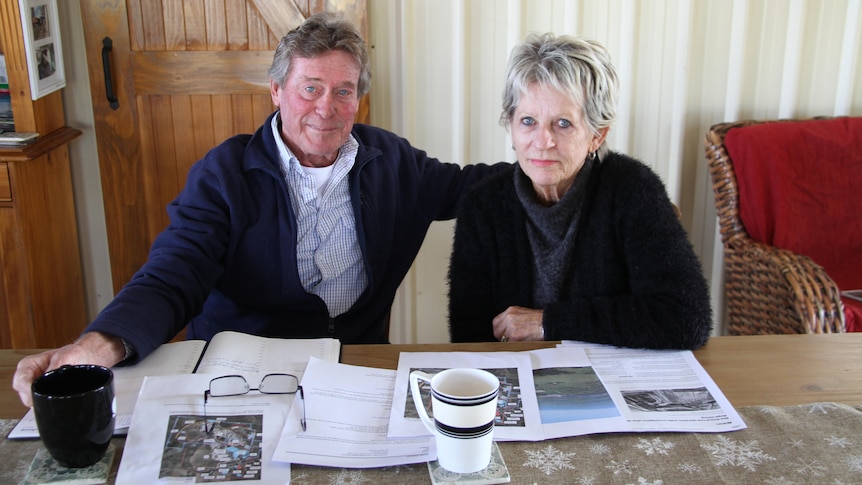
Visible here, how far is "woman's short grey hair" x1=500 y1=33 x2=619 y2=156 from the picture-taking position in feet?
5.08

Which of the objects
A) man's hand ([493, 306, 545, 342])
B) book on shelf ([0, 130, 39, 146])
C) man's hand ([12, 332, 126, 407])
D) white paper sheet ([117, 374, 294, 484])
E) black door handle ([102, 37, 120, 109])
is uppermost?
black door handle ([102, 37, 120, 109])

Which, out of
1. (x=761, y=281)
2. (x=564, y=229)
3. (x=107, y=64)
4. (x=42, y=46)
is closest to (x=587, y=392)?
(x=564, y=229)

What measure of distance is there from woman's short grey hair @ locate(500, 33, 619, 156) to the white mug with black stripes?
72 cm

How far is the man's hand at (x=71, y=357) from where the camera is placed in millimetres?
1154

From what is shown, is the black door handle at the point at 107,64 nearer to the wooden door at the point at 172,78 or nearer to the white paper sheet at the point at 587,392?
the wooden door at the point at 172,78

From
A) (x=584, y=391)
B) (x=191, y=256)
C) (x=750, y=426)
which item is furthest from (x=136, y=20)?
(x=750, y=426)

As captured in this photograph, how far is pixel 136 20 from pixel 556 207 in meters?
1.52

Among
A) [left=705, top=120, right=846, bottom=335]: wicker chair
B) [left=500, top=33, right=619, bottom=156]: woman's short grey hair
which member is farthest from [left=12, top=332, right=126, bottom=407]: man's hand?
[left=705, top=120, right=846, bottom=335]: wicker chair

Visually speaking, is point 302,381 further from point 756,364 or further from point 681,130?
point 681,130

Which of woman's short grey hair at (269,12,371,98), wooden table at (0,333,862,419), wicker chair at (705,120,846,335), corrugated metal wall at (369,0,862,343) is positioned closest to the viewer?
wooden table at (0,333,862,419)

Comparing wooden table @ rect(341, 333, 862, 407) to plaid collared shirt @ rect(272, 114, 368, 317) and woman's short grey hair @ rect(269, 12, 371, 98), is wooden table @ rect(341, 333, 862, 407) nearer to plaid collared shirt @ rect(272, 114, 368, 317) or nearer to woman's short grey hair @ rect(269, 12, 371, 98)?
plaid collared shirt @ rect(272, 114, 368, 317)

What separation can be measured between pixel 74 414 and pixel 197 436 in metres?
0.16

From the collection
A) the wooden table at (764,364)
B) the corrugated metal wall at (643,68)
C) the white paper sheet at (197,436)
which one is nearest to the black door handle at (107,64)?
the corrugated metal wall at (643,68)

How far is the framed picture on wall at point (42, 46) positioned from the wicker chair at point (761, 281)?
79.5 inches
